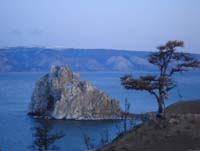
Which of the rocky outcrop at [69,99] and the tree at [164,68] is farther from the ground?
the tree at [164,68]

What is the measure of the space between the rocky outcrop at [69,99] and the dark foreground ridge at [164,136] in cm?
7441

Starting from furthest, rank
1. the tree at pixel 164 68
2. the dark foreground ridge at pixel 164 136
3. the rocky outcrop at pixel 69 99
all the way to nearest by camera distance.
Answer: the rocky outcrop at pixel 69 99, the tree at pixel 164 68, the dark foreground ridge at pixel 164 136

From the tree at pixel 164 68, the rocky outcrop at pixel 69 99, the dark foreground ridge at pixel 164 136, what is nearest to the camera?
the dark foreground ridge at pixel 164 136

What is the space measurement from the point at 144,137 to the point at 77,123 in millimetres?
71501

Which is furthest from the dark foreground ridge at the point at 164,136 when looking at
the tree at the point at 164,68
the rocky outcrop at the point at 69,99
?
the rocky outcrop at the point at 69,99

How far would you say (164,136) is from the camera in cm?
2280

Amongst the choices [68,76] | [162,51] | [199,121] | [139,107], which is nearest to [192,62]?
[162,51]

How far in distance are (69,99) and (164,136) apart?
285 ft

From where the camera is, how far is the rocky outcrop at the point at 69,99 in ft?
342

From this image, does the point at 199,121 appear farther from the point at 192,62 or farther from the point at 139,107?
the point at 139,107

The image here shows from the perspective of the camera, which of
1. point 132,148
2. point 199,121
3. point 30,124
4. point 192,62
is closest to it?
point 132,148

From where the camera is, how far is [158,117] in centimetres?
2491

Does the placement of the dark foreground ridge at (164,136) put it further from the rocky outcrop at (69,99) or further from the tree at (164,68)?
the rocky outcrop at (69,99)

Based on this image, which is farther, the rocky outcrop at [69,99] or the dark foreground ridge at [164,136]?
the rocky outcrop at [69,99]
